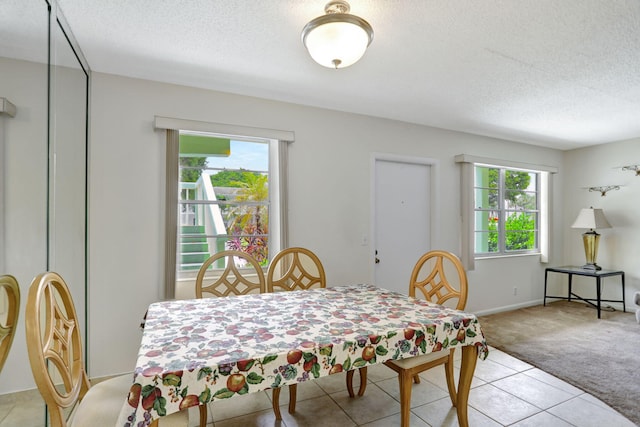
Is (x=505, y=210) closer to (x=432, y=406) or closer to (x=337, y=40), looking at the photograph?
(x=432, y=406)

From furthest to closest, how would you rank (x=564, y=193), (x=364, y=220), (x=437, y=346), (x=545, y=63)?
(x=564, y=193), (x=364, y=220), (x=545, y=63), (x=437, y=346)

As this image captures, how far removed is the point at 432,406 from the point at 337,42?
90.8 inches

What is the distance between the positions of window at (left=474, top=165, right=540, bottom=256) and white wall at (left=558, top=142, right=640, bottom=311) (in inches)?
21.6

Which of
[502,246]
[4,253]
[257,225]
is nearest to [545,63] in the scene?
[257,225]

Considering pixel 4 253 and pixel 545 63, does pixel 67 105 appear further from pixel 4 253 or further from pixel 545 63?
pixel 545 63

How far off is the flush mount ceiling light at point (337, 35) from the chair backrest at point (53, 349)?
157 cm

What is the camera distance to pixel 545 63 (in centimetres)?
238

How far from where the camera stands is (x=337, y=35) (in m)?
1.68

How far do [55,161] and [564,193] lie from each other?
20.4 feet

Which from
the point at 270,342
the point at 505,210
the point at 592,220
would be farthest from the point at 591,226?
the point at 270,342

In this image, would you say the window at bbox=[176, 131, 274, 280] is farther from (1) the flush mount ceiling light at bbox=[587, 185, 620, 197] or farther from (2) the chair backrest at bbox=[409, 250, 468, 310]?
(1) the flush mount ceiling light at bbox=[587, 185, 620, 197]

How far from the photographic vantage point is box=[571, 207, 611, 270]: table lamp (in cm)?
444

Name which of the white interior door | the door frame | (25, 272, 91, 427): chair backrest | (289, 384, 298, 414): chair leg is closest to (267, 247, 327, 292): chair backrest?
(289, 384, 298, 414): chair leg

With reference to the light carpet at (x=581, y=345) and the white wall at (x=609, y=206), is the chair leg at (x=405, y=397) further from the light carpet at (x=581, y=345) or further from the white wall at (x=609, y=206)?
the white wall at (x=609, y=206)
